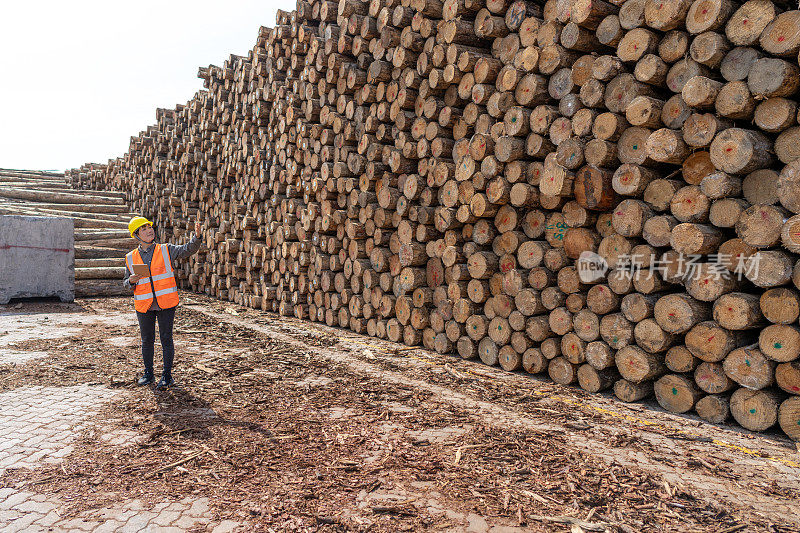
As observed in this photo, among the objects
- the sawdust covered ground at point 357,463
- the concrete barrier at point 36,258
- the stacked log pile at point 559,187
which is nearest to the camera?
the sawdust covered ground at point 357,463

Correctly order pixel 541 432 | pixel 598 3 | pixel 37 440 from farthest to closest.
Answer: pixel 598 3
pixel 541 432
pixel 37 440

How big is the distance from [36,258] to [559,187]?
941 cm

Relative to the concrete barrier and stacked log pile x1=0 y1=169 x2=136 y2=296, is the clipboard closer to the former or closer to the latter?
the concrete barrier

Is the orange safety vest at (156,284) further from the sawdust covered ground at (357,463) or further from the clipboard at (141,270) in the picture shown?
the sawdust covered ground at (357,463)

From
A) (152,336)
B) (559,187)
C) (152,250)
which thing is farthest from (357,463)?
(559,187)

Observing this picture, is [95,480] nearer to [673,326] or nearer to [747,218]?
[673,326]

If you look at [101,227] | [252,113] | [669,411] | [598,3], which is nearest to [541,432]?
[669,411]

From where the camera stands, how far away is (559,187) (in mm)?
4902

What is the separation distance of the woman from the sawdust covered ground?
0.86 ft

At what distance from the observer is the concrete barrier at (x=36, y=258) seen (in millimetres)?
9672

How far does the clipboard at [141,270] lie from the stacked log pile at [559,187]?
2902mm

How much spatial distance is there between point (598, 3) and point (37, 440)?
5324 mm

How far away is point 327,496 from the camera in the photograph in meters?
2.81

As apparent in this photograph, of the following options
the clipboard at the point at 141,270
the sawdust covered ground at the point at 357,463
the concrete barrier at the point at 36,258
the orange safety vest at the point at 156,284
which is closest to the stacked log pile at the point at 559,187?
the sawdust covered ground at the point at 357,463
